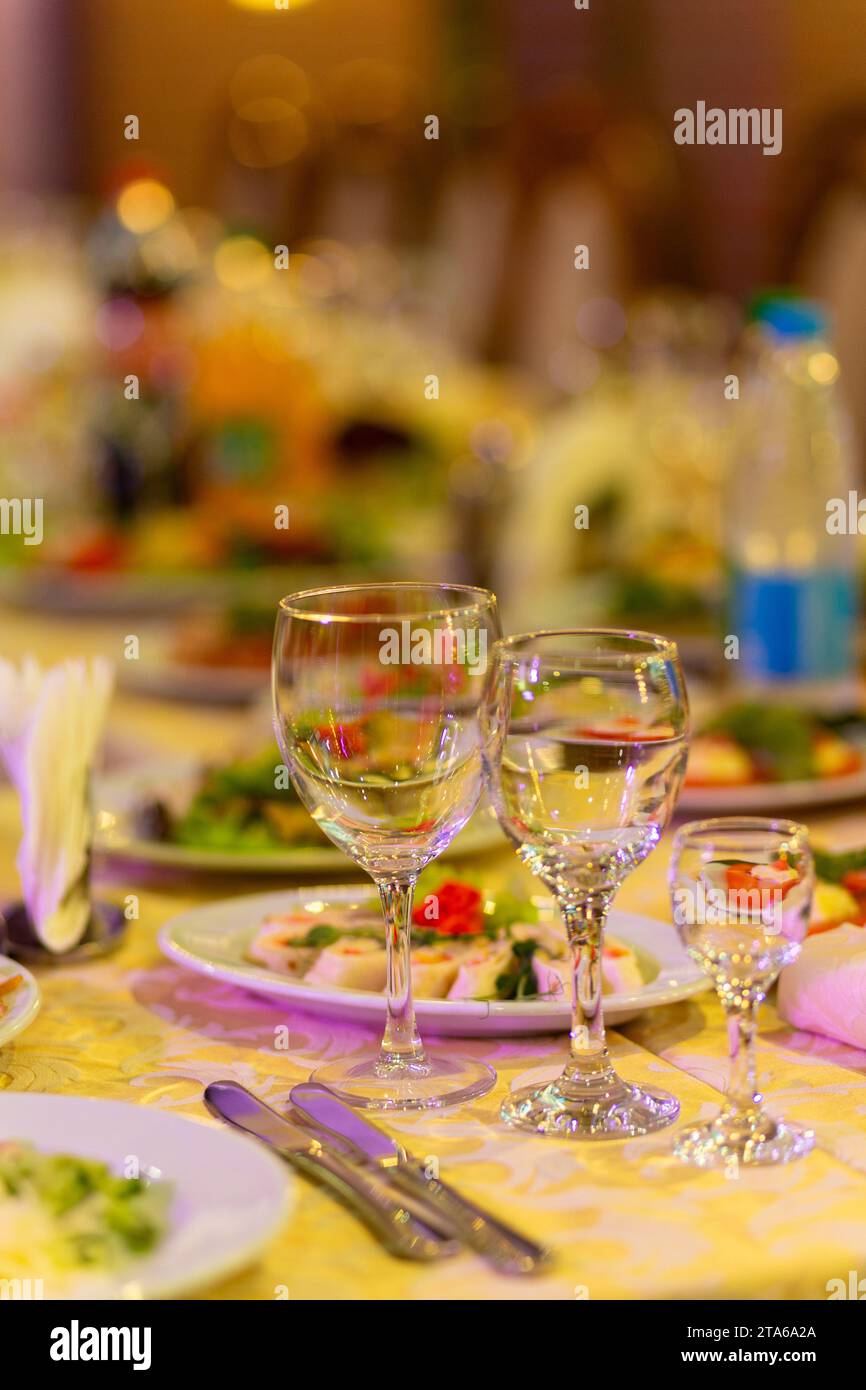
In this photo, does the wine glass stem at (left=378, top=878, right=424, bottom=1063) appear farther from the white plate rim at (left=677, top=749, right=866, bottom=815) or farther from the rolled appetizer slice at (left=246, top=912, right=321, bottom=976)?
the white plate rim at (left=677, top=749, right=866, bottom=815)

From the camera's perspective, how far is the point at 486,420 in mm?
2977

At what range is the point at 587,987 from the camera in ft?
2.48

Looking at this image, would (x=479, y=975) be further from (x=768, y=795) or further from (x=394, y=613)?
(x=768, y=795)

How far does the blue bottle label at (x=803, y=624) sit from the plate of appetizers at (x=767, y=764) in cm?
26

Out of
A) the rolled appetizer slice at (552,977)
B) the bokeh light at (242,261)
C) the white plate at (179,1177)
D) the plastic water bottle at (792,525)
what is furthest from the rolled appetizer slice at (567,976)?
the bokeh light at (242,261)

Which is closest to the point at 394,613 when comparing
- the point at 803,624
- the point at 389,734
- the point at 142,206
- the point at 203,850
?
the point at 389,734

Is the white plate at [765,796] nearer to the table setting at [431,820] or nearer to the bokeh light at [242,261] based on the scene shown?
the table setting at [431,820]

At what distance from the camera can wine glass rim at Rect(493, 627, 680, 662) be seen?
0.75 meters

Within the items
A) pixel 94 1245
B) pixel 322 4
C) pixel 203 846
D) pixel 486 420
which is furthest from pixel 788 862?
pixel 322 4

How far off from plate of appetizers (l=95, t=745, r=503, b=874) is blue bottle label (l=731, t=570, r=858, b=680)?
0.48 meters

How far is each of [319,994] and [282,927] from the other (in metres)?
0.09

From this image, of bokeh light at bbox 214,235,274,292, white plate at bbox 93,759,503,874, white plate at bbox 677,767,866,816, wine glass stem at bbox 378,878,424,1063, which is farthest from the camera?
bokeh light at bbox 214,235,274,292

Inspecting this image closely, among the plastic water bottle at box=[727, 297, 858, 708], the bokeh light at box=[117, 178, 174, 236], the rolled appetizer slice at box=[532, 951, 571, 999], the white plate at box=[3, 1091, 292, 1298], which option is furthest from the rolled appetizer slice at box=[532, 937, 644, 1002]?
the bokeh light at box=[117, 178, 174, 236]

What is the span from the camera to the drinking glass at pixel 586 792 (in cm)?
73
